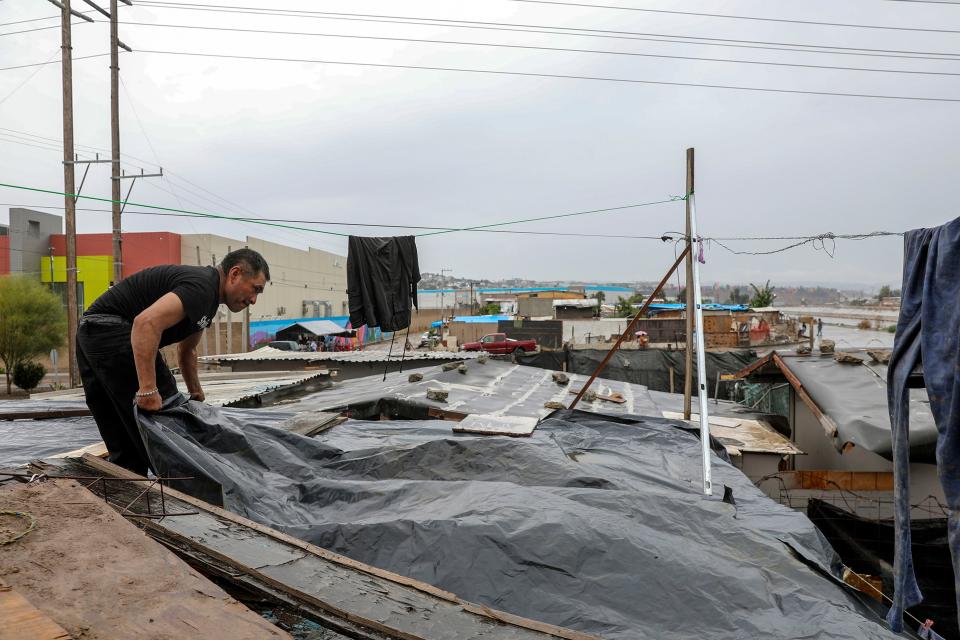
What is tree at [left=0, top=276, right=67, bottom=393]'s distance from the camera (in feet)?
79.2

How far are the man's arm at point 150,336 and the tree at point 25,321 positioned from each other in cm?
2726

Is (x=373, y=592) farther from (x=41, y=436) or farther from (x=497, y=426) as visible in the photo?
(x=41, y=436)

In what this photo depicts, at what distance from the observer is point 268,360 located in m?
13.7

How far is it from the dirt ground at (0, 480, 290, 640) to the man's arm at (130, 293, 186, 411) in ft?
2.54

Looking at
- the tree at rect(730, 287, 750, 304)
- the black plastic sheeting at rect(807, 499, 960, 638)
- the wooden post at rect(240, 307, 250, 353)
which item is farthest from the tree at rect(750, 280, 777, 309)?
the black plastic sheeting at rect(807, 499, 960, 638)

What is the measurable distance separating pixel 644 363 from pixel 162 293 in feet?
54.3

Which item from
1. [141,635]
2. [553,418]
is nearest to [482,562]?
[141,635]

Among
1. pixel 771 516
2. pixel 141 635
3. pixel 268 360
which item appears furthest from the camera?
pixel 268 360

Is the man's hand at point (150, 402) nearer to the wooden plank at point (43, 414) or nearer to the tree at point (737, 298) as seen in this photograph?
the wooden plank at point (43, 414)

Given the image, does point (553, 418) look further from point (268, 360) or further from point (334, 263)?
point (334, 263)

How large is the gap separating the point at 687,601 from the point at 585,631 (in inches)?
18.4

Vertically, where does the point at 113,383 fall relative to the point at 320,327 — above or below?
above

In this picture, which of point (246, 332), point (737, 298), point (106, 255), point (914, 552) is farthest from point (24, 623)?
point (737, 298)

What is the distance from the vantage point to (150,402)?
278 cm
